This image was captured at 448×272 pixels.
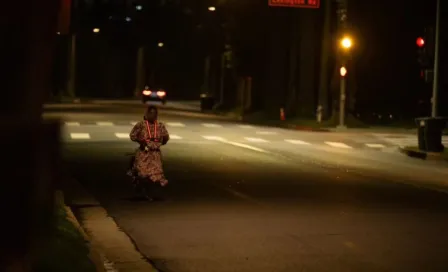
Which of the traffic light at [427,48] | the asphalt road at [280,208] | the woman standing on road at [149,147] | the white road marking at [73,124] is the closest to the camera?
the asphalt road at [280,208]

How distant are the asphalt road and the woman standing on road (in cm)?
50

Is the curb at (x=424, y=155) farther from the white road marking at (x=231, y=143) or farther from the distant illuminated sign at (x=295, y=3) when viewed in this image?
the distant illuminated sign at (x=295, y=3)

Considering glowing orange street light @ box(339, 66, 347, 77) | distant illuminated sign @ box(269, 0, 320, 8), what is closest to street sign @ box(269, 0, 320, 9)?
distant illuminated sign @ box(269, 0, 320, 8)

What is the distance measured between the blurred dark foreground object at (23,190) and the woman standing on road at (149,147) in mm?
9579

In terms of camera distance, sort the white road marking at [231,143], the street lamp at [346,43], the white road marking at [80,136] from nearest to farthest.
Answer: the white road marking at [231,143] → the white road marking at [80,136] → the street lamp at [346,43]

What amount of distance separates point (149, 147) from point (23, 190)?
998 centimetres

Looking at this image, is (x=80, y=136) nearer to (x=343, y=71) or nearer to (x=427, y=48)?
(x=427, y=48)

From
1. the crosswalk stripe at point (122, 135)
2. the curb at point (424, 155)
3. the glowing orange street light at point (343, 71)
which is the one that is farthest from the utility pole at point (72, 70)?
the curb at point (424, 155)

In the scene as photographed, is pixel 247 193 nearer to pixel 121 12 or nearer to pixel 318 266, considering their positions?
pixel 318 266

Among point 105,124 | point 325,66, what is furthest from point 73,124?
point 325,66

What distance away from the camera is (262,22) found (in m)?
53.2

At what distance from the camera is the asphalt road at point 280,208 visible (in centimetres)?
915

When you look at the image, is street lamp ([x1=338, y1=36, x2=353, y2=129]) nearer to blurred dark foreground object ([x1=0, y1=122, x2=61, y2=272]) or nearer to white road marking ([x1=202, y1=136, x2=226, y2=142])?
white road marking ([x1=202, y1=136, x2=226, y2=142])

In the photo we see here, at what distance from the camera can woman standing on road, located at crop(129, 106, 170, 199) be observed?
13539mm
